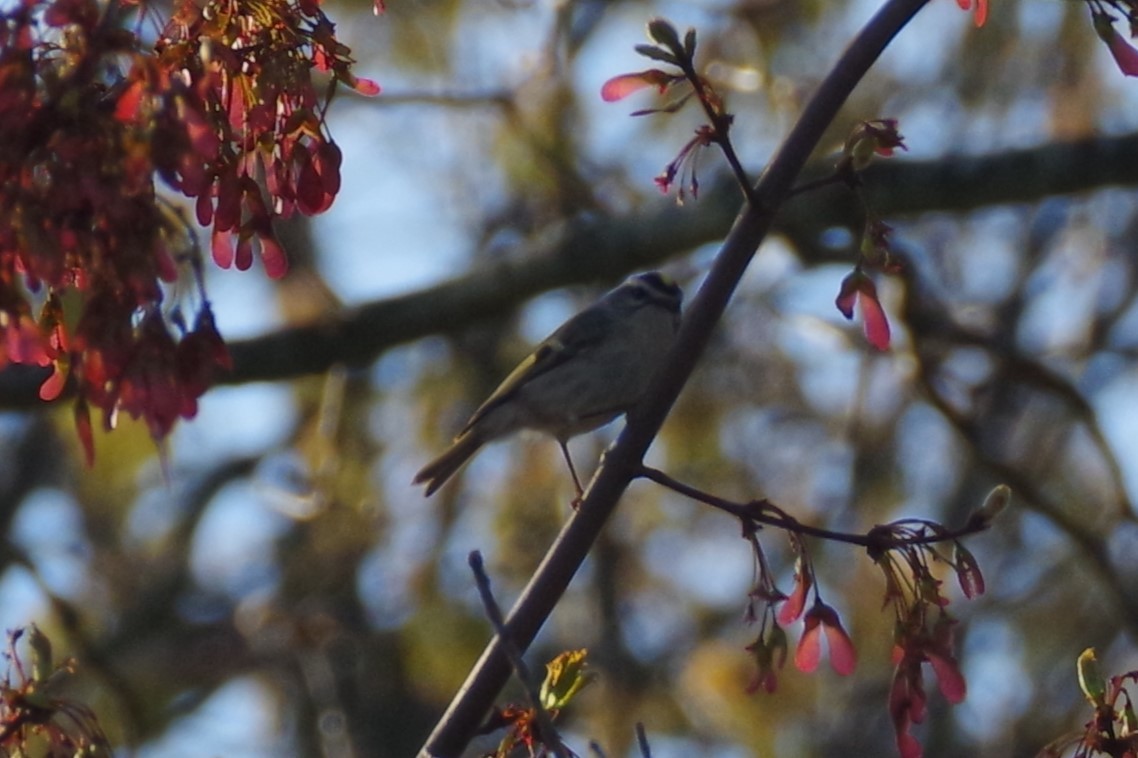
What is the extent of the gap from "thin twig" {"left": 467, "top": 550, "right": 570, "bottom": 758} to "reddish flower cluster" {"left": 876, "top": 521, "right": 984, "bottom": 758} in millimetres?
768

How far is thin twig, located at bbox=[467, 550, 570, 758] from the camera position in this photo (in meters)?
2.50

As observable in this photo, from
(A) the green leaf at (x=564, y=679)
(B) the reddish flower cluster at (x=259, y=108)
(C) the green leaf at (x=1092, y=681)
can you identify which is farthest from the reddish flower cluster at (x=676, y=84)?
(C) the green leaf at (x=1092, y=681)

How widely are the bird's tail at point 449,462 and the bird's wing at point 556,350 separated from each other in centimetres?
6

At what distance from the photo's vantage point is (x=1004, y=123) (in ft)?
43.4

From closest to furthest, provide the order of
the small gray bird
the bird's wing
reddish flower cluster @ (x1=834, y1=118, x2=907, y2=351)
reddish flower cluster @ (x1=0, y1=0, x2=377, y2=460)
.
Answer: reddish flower cluster @ (x1=0, y1=0, x2=377, y2=460) → reddish flower cluster @ (x1=834, y1=118, x2=907, y2=351) → the small gray bird → the bird's wing

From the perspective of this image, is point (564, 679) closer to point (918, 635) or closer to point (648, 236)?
point (918, 635)

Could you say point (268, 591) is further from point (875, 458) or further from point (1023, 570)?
point (1023, 570)

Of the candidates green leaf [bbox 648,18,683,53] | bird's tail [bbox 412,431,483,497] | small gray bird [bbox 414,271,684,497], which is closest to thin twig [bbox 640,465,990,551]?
green leaf [bbox 648,18,683,53]

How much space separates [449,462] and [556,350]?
79 centimetres

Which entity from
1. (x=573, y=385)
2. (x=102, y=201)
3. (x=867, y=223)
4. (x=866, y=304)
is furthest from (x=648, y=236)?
(x=102, y=201)

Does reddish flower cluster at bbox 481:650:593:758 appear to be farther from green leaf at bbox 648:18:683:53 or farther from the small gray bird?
the small gray bird

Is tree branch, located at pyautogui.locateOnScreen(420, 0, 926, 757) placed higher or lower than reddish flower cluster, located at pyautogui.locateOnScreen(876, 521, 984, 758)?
higher

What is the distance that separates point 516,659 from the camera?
2574 mm

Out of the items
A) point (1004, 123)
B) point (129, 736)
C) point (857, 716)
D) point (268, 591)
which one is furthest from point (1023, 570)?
point (129, 736)
